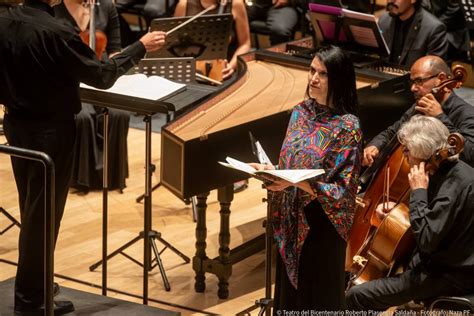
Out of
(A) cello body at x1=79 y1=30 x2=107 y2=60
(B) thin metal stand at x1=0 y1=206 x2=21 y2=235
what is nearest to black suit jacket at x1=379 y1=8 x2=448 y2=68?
(A) cello body at x1=79 y1=30 x2=107 y2=60

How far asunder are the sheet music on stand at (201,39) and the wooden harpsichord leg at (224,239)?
56.0 inches

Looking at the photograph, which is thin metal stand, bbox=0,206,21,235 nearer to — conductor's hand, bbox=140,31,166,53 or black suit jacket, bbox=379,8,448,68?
conductor's hand, bbox=140,31,166,53

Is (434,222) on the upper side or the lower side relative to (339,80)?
lower

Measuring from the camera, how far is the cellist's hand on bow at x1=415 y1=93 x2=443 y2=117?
17.8 feet

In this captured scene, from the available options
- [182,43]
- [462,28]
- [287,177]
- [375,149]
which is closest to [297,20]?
[462,28]

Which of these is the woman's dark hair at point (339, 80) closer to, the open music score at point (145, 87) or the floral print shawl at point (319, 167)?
the floral print shawl at point (319, 167)

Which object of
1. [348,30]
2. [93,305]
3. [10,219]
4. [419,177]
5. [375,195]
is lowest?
[10,219]

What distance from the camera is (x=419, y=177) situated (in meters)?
4.60

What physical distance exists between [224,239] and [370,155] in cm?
99

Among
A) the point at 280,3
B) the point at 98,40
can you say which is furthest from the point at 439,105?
the point at 280,3

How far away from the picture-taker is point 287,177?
396 cm

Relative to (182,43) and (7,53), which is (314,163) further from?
(182,43)

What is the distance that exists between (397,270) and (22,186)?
6.23 feet

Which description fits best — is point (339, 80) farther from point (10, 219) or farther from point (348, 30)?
point (10, 219)
